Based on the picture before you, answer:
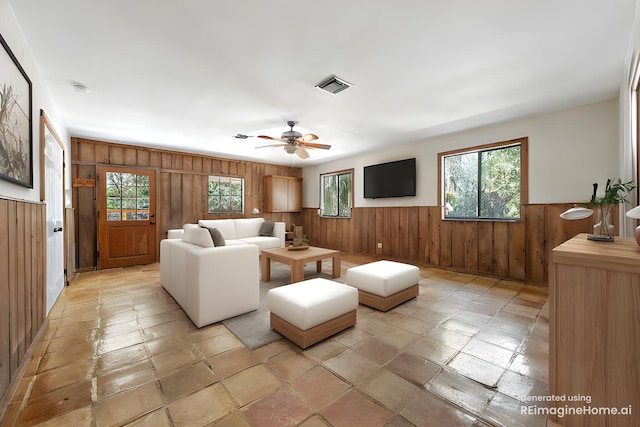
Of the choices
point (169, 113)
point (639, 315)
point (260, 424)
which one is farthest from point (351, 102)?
point (260, 424)

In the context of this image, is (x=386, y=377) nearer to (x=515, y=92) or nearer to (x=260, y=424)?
(x=260, y=424)

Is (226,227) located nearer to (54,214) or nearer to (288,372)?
(54,214)

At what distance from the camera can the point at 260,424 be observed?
136 centimetres

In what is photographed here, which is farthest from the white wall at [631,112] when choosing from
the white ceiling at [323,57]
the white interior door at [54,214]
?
the white interior door at [54,214]

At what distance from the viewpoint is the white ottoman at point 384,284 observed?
2844 mm

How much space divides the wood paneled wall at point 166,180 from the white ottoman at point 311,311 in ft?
15.2

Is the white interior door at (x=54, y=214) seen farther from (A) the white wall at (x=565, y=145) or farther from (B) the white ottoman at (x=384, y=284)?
(A) the white wall at (x=565, y=145)

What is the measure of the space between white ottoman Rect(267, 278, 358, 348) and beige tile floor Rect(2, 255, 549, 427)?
9 cm

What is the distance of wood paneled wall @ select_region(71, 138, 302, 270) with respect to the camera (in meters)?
4.90

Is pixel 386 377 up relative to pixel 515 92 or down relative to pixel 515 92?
down

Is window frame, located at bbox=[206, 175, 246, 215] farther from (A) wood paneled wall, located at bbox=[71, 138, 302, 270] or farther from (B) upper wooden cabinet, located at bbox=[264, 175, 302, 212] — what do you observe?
(B) upper wooden cabinet, located at bbox=[264, 175, 302, 212]

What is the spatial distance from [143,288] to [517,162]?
601cm

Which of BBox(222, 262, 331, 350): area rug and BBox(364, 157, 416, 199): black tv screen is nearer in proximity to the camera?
BBox(222, 262, 331, 350): area rug

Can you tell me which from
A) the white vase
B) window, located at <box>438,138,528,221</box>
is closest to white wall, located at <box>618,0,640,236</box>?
the white vase
